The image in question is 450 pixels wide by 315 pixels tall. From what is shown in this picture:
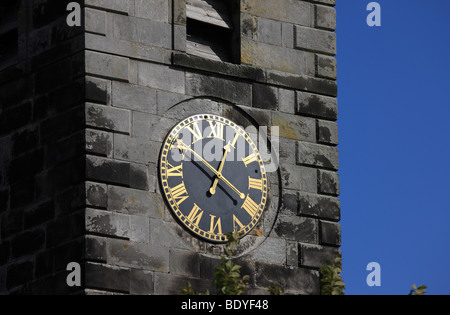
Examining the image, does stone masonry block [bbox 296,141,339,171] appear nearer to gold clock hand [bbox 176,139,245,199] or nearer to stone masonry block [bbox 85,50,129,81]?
gold clock hand [bbox 176,139,245,199]

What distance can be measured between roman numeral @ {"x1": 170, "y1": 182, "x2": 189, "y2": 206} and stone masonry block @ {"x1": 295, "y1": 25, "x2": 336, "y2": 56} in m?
3.96

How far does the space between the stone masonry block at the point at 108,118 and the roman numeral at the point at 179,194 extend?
131 cm

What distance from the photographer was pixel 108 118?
34562 millimetres

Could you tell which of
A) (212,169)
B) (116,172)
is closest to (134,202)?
(116,172)

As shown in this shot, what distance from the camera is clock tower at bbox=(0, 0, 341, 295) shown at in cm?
3425

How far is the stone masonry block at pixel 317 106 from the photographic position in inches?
1452

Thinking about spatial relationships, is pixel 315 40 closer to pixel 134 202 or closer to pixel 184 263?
pixel 134 202

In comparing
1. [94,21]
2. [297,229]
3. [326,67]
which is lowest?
[297,229]

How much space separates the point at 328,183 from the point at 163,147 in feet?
11.5

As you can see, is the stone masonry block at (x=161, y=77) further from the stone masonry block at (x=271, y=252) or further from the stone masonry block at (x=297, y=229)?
the stone masonry block at (x=271, y=252)

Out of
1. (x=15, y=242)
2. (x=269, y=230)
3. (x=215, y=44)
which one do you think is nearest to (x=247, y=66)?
(x=215, y=44)

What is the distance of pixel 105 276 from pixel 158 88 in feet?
12.2

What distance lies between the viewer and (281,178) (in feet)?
119

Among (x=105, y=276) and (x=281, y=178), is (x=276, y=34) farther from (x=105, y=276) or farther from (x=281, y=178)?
(x=105, y=276)
